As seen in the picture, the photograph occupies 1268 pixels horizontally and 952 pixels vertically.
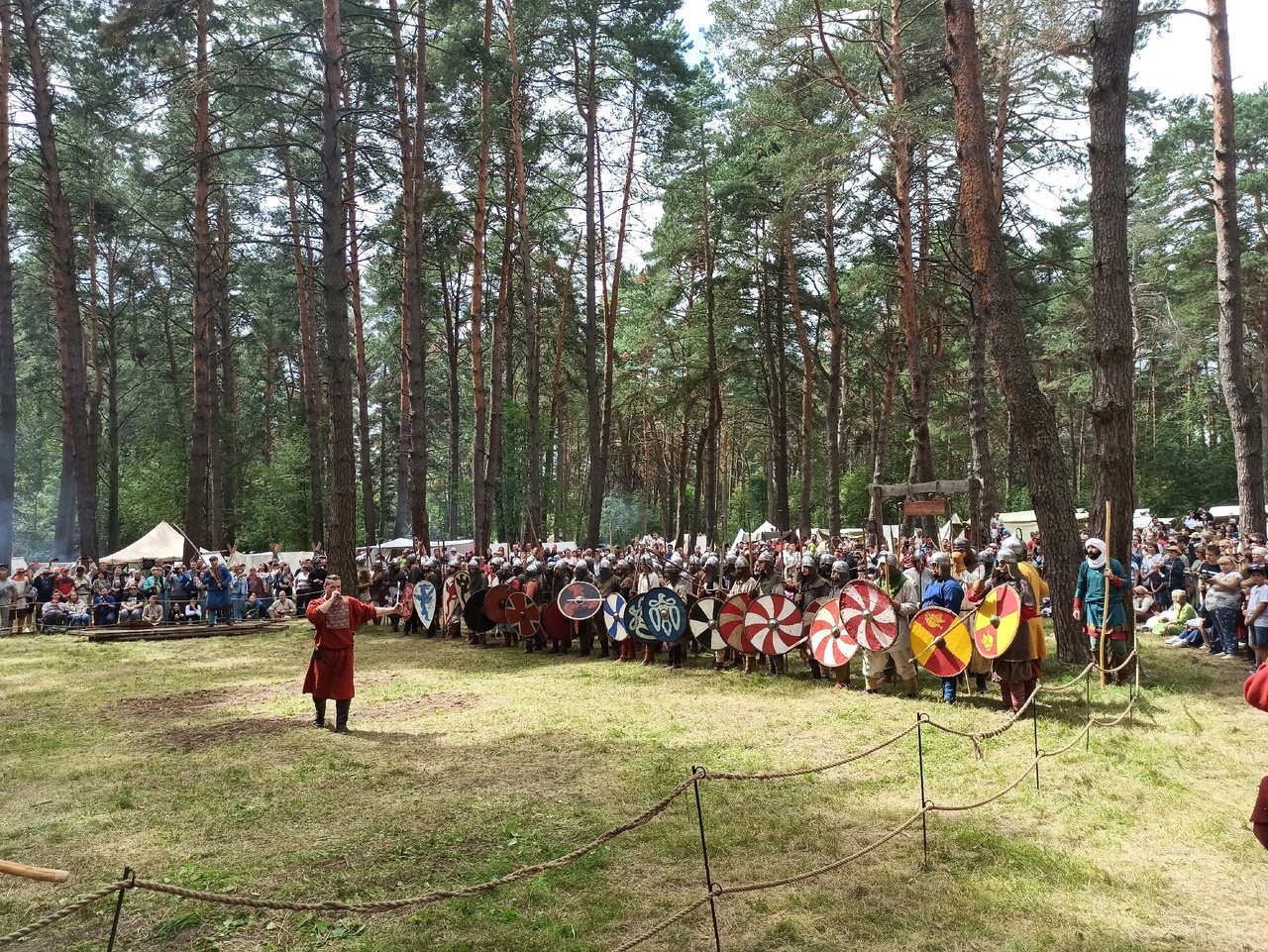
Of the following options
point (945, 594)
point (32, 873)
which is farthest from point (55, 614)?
point (32, 873)

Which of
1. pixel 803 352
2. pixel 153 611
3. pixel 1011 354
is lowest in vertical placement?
pixel 153 611

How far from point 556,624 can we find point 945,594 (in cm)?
577

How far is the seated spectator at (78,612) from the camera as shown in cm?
1705

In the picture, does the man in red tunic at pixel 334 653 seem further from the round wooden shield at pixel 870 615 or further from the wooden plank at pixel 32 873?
the wooden plank at pixel 32 873

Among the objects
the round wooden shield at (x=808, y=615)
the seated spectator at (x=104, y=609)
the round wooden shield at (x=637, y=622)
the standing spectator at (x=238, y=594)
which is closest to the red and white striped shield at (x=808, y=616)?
the round wooden shield at (x=808, y=615)

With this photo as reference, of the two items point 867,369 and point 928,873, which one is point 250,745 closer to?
point 928,873

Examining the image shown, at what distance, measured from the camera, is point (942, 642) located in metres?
8.18

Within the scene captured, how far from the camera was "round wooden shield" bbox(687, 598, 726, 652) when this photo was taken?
36.0 feet

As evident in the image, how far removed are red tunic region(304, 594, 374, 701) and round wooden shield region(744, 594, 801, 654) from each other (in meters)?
4.51

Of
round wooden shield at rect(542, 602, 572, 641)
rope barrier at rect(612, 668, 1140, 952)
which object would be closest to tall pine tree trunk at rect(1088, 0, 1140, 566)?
rope barrier at rect(612, 668, 1140, 952)

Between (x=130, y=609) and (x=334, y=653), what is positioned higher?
(x=334, y=653)

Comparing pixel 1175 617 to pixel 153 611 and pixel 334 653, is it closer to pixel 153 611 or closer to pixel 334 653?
pixel 334 653

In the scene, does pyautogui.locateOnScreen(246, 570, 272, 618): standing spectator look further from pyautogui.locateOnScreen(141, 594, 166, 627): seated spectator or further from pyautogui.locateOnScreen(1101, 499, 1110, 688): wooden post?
pyautogui.locateOnScreen(1101, 499, 1110, 688): wooden post

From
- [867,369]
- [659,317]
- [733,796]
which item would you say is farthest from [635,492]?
[733,796]
